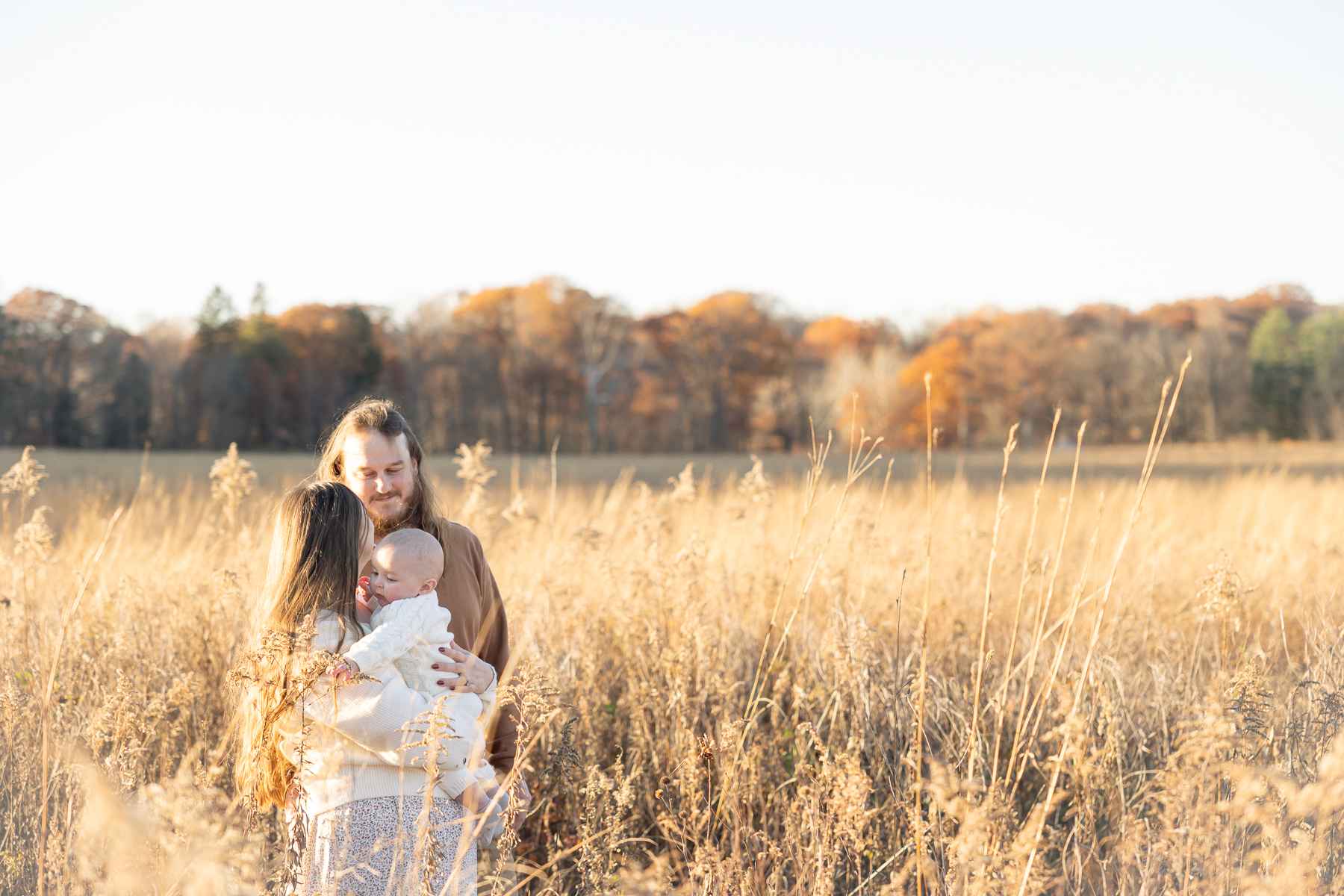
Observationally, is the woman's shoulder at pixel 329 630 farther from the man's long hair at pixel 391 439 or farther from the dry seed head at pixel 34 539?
the dry seed head at pixel 34 539

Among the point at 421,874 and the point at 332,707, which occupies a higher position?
the point at 332,707

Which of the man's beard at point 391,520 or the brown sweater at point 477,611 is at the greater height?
the man's beard at point 391,520

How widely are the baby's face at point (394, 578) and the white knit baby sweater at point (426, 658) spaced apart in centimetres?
10

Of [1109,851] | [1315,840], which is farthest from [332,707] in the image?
[1109,851]

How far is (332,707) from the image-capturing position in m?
1.84

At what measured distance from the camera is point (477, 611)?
8.73 feet

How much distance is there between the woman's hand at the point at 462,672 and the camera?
2.04 m

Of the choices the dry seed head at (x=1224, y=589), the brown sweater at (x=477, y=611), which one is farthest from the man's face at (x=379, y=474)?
the dry seed head at (x=1224, y=589)

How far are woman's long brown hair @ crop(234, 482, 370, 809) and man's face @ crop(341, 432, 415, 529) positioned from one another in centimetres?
57

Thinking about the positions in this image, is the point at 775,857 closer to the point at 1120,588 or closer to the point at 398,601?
the point at 398,601

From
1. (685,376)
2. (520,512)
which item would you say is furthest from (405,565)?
(685,376)

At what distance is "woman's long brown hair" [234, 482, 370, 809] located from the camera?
1913mm

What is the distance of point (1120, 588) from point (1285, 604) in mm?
898

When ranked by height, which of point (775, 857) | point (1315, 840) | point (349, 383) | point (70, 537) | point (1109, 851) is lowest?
point (1109, 851)
